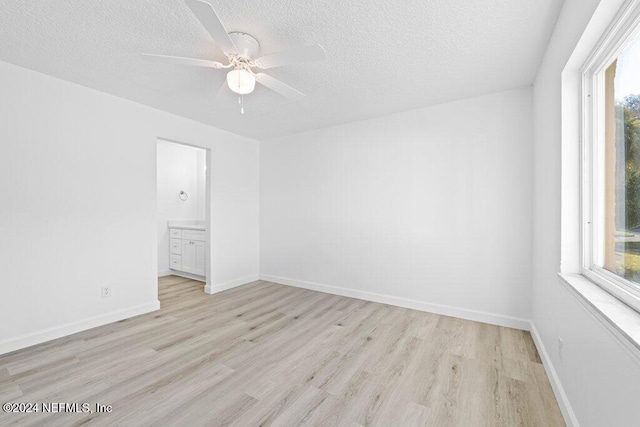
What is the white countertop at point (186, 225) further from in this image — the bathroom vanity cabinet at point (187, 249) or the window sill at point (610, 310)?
the window sill at point (610, 310)

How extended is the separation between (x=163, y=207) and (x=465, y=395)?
510 centimetres

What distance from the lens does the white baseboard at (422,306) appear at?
8.51ft

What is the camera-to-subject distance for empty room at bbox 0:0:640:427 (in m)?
1.44

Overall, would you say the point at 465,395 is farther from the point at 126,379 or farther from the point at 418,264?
the point at 126,379

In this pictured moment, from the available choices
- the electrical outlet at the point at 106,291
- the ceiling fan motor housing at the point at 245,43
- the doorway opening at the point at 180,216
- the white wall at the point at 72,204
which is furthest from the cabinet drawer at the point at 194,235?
the ceiling fan motor housing at the point at 245,43

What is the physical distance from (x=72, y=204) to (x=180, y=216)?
104 inches

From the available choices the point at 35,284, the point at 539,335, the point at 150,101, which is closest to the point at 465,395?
the point at 539,335

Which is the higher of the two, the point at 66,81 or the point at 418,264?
the point at 66,81

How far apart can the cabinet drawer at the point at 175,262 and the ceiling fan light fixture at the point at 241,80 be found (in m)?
3.70

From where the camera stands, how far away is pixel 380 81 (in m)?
2.41

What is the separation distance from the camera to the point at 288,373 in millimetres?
1864

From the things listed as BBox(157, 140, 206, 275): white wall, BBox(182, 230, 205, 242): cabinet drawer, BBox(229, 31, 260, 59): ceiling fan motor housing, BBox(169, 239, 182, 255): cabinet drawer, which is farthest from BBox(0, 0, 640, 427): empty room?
BBox(157, 140, 206, 275): white wall

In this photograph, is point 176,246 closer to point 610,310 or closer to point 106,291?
point 106,291

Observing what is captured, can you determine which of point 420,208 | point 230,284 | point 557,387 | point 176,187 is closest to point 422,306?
point 420,208
